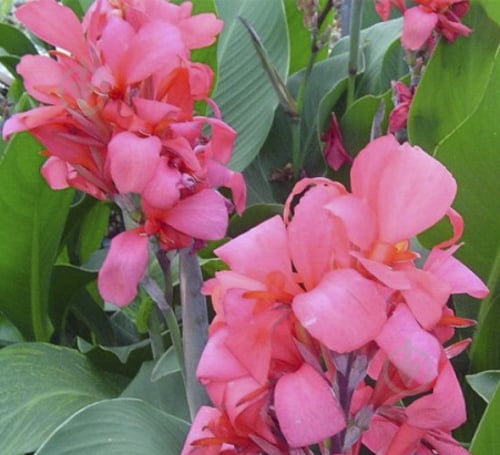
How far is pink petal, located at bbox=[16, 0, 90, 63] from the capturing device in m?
0.50

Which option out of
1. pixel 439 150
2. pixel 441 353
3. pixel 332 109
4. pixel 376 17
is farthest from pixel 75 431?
pixel 376 17

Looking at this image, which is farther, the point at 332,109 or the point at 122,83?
the point at 332,109

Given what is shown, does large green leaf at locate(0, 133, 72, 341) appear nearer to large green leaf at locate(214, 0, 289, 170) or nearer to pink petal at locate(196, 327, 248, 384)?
large green leaf at locate(214, 0, 289, 170)

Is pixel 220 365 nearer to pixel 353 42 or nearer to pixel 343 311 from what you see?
pixel 343 311

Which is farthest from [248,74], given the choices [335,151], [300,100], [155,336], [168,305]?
[168,305]

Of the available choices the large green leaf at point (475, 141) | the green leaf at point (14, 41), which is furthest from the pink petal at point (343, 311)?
the green leaf at point (14, 41)

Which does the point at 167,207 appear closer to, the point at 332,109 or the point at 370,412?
the point at 370,412

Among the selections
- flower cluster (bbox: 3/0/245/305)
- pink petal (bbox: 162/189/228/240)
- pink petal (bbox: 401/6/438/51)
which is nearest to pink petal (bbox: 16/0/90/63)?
flower cluster (bbox: 3/0/245/305)

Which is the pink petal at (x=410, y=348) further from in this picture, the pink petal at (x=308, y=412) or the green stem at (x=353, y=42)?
the green stem at (x=353, y=42)

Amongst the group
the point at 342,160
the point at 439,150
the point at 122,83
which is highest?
the point at 122,83

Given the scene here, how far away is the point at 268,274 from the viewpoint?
1.16ft

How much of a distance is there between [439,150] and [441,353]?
37 centimetres

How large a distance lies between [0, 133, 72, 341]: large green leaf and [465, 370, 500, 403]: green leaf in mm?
424

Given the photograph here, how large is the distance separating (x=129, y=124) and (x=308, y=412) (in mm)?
218
